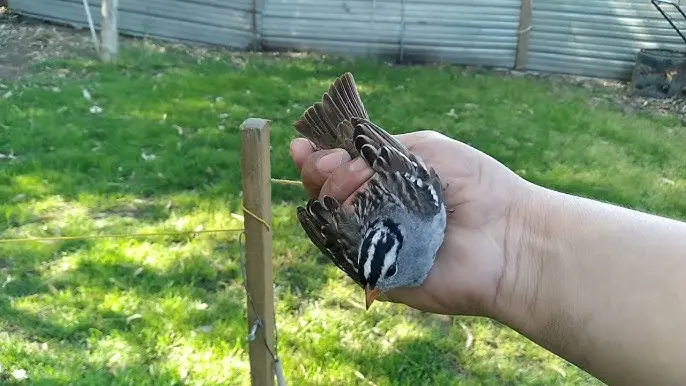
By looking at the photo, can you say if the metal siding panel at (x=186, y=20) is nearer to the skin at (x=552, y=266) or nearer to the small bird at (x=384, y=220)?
the skin at (x=552, y=266)

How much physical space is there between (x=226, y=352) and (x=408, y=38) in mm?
6998

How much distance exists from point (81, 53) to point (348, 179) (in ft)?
24.7

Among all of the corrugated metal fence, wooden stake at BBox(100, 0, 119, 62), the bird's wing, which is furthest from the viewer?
the corrugated metal fence

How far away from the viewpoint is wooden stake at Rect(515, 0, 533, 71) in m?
9.83

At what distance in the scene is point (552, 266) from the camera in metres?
2.35

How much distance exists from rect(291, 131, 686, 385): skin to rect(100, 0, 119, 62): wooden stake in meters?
6.50

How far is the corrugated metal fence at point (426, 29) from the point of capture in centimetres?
983

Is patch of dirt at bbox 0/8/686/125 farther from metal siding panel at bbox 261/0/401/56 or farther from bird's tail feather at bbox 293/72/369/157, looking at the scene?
bird's tail feather at bbox 293/72/369/157

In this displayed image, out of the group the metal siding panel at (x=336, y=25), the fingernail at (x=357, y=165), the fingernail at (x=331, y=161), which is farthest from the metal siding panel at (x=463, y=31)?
the fingernail at (x=357, y=165)

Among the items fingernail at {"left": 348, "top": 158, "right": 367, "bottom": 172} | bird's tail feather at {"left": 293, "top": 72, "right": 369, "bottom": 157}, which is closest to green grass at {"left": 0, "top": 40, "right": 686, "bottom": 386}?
bird's tail feather at {"left": 293, "top": 72, "right": 369, "bottom": 157}

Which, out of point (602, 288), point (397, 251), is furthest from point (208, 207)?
point (602, 288)

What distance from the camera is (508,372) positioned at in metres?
3.81

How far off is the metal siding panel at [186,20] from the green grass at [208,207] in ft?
4.14

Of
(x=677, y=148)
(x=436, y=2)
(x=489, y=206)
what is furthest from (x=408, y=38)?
(x=489, y=206)
